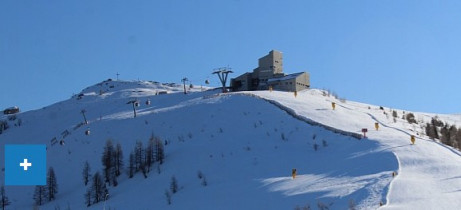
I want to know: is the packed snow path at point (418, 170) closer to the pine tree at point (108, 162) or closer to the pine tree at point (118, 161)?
the pine tree at point (118, 161)

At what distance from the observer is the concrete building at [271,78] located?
231 feet

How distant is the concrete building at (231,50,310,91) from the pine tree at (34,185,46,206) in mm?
36035

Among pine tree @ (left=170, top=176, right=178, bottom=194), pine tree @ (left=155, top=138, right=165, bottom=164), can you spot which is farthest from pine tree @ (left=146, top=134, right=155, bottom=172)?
pine tree @ (left=170, top=176, right=178, bottom=194)

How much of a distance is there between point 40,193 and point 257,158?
15432 millimetres

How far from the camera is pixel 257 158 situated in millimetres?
34438

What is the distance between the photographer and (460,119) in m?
68.1

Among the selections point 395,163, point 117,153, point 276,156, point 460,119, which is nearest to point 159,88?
point 460,119

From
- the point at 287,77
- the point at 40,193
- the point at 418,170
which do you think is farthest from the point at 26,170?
the point at 287,77

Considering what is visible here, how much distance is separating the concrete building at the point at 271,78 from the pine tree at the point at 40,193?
36.0 metres

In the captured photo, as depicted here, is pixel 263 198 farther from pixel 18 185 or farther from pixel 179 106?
pixel 179 106

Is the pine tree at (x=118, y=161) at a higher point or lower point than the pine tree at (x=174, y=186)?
higher

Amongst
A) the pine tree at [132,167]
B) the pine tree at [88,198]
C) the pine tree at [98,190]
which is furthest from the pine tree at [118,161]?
the pine tree at [88,198]

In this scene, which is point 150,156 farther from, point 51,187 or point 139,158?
point 51,187

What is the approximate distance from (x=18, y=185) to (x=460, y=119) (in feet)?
159
